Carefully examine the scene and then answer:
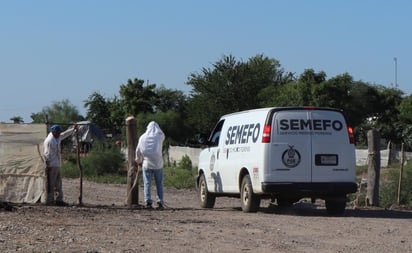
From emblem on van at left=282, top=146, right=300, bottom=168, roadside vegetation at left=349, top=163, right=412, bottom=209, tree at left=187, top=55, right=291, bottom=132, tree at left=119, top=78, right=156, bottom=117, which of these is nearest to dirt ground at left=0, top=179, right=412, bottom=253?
emblem on van at left=282, top=146, right=300, bottom=168

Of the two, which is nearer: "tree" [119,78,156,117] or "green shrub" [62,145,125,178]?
"green shrub" [62,145,125,178]

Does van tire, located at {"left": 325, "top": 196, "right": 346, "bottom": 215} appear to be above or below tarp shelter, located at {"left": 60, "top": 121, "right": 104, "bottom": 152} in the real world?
below

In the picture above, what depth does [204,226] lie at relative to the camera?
45.9 feet

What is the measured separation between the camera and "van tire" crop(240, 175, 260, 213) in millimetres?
16938

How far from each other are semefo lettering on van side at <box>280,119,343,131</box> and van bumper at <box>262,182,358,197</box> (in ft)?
3.73

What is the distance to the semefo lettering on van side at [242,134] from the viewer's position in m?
16.8

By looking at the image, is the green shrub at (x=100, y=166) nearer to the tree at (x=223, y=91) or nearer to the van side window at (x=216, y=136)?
the van side window at (x=216, y=136)

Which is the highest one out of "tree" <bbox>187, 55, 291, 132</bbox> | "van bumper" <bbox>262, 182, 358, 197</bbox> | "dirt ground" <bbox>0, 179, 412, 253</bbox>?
"tree" <bbox>187, 55, 291, 132</bbox>

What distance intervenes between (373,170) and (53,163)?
306 inches

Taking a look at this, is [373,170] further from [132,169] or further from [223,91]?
[223,91]

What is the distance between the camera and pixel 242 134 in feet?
57.4

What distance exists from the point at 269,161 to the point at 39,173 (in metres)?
5.36

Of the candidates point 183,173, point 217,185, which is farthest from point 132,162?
point 183,173

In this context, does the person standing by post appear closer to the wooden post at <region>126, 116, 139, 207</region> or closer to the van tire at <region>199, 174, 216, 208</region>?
the wooden post at <region>126, 116, 139, 207</region>
